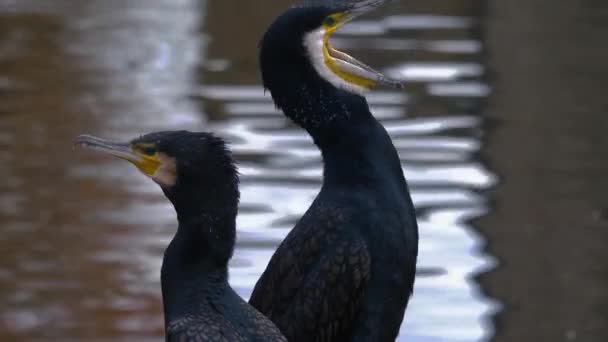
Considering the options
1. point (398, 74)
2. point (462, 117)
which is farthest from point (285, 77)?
point (398, 74)

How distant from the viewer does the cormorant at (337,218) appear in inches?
182

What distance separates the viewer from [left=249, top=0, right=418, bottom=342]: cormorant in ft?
15.2

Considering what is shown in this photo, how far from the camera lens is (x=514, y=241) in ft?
32.7

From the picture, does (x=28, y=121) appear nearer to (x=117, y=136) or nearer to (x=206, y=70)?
(x=117, y=136)

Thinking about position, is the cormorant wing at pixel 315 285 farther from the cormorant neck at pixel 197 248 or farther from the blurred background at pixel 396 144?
the blurred background at pixel 396 144

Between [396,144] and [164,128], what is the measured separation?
5.71 ft

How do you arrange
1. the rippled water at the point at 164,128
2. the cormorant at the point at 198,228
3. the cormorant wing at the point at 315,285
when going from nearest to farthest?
the cormorant at the point at 198,228
the cormorant wing at the point at 315,285
the rippled water at the point at 164,128

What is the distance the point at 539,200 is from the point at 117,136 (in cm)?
330

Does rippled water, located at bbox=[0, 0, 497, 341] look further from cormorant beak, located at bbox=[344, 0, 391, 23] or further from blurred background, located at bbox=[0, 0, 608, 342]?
cormorant beak, located at bbox=[344, 0, 391, 23]

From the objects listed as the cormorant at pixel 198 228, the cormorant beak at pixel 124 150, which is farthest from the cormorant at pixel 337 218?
the cormorant beak at pixel 124 150

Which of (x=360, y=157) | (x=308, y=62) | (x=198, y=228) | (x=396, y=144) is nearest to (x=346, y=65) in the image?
(x=308, y=62)

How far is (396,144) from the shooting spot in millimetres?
11844

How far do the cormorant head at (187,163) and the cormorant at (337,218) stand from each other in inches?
26.8

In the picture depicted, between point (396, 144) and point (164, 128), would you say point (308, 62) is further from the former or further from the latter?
point (164, 128)
